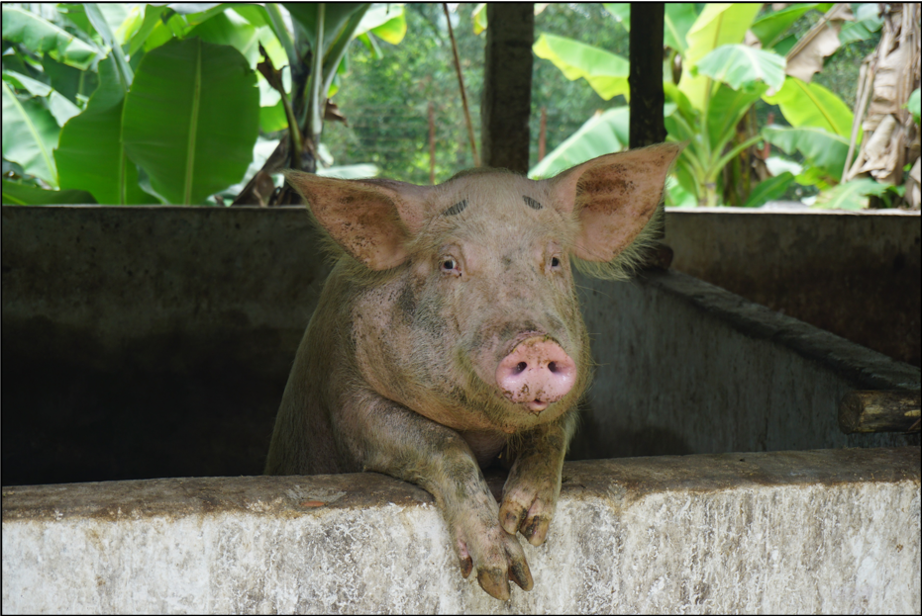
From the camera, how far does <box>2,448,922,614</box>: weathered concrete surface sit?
5.09 ft

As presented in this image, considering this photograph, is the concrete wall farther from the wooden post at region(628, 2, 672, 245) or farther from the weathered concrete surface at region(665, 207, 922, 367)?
the weathered concrete surface at region(665, 207, 922, 367)

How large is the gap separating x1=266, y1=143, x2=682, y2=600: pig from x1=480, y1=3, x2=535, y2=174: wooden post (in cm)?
273

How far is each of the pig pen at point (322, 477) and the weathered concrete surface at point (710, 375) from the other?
0.01 meters

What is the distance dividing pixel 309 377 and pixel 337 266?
36 centimetres

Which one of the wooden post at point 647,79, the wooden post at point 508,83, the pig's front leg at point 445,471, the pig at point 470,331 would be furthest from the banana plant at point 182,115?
the pig's front leg at point 445,471

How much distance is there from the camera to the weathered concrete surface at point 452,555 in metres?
1.55

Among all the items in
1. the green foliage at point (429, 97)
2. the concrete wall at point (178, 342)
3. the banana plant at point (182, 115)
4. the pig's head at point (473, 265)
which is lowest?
the concrete wall at point (178, 342)

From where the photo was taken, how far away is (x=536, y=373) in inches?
62.7

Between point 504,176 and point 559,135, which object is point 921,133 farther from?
point 559,135

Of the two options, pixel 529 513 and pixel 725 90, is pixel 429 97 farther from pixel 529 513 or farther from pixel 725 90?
pixel 529 513

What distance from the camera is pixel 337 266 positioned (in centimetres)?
254

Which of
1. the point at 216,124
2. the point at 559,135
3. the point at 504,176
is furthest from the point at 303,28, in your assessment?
the point at 559,135

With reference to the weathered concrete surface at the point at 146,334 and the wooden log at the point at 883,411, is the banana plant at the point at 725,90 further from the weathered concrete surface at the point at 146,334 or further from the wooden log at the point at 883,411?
the wooden log at the point at 883,411

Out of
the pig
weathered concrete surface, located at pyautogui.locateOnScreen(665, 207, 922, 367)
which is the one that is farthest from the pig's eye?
weathered concrete surface, located at pyautogui.locateOnScreen(665, 207, 922, 367)
